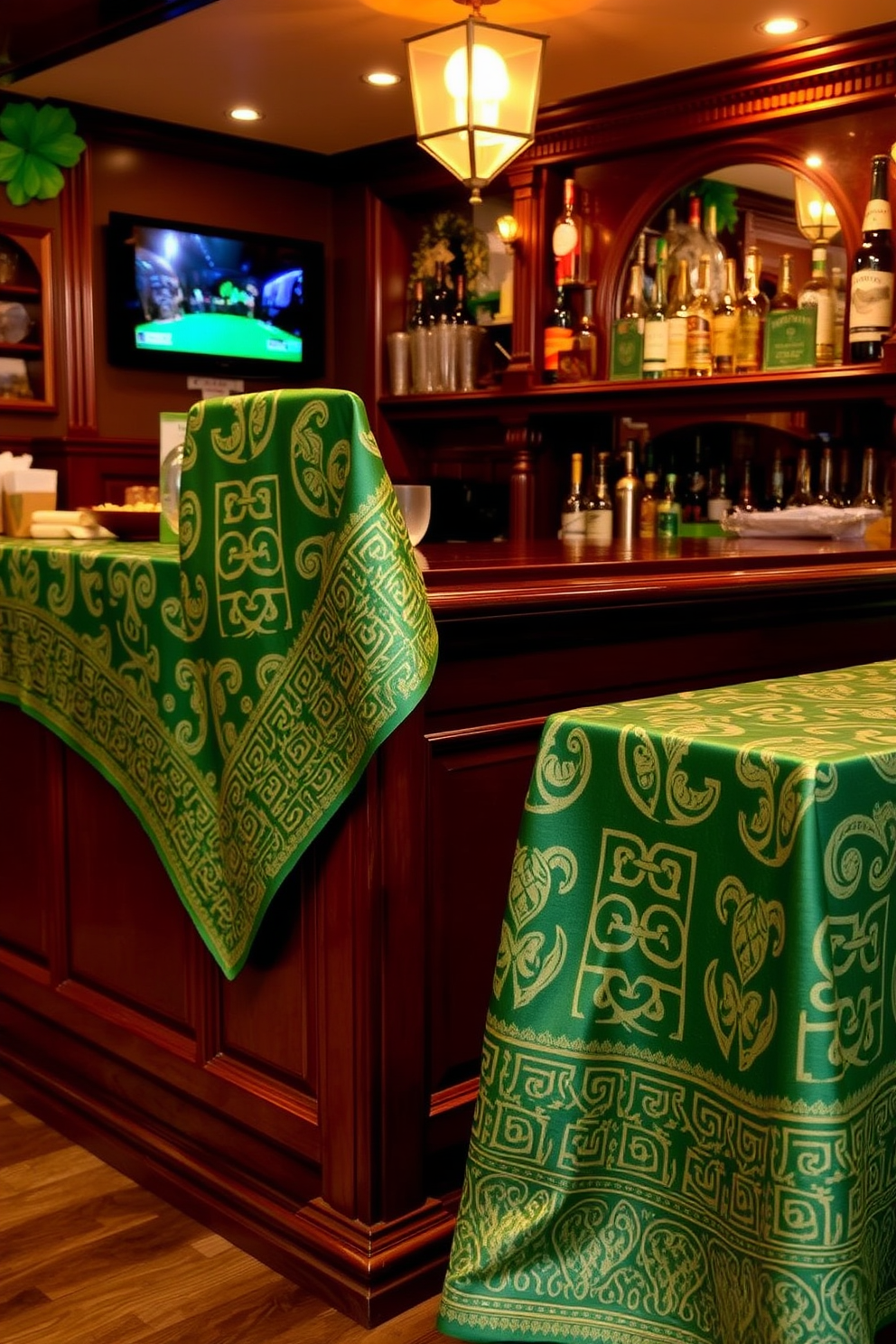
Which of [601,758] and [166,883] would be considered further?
[166,883]

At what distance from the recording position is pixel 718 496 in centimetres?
495

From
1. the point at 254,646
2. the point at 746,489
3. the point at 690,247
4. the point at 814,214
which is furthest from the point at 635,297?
the point at 254,646

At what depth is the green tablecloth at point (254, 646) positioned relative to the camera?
4.82ft

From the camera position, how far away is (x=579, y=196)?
5137mm

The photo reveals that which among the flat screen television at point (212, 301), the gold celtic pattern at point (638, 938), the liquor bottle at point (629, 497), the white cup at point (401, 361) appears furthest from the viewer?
the white cup at point (401, 361)

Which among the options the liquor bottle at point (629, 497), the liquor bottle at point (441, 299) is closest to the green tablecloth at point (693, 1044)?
the liquor bottle at point (629, 497)

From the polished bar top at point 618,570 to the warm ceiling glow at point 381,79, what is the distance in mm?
2894

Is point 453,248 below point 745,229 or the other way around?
the other way around

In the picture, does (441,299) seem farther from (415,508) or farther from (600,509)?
(415,508)

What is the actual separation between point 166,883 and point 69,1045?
0.45 m

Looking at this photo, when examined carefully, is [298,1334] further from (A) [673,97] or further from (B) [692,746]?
(A) [673,97]

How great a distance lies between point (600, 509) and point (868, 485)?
955mm

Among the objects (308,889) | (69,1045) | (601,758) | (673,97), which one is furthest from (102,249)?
(601,758)

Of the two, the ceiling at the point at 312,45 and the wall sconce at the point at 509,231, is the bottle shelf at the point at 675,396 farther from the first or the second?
the ceiling at the point at 312,45
